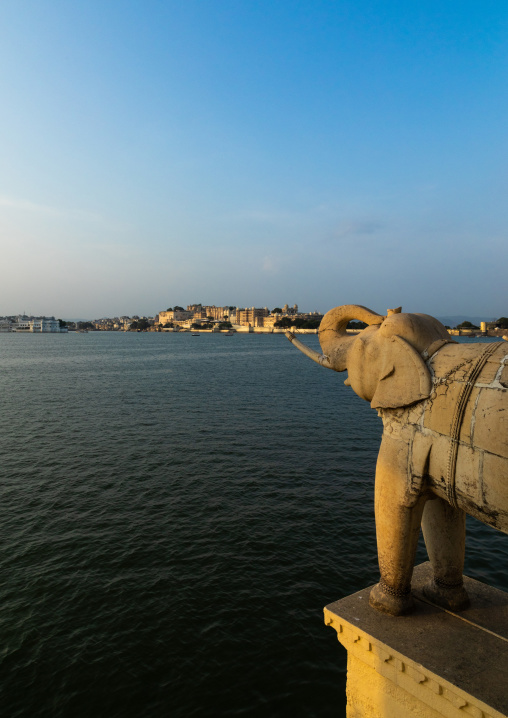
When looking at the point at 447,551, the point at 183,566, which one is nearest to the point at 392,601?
the point at 447,551

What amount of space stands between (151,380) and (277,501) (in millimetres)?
40412

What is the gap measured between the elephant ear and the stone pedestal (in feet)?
8.26

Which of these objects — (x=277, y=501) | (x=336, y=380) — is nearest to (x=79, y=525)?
(x=277, y=501)

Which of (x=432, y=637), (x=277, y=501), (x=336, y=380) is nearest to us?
(x=432, y=637)

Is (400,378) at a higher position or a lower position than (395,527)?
higher

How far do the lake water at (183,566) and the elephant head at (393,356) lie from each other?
21.5ft

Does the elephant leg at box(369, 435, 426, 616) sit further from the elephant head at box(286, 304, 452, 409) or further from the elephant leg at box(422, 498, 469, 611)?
the elephant head at box(286, 304, 452, 409)

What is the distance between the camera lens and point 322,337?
6.48 meters

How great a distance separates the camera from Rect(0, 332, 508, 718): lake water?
8688 millimetres

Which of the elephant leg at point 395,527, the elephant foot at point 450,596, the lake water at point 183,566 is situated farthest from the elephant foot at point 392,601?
the lake water at point 183,566

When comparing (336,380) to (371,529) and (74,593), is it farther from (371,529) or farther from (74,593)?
(74,593)

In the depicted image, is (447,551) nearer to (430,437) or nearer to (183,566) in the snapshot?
(430,437)

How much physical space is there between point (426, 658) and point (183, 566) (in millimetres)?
9236

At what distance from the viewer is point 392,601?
5363 mm
